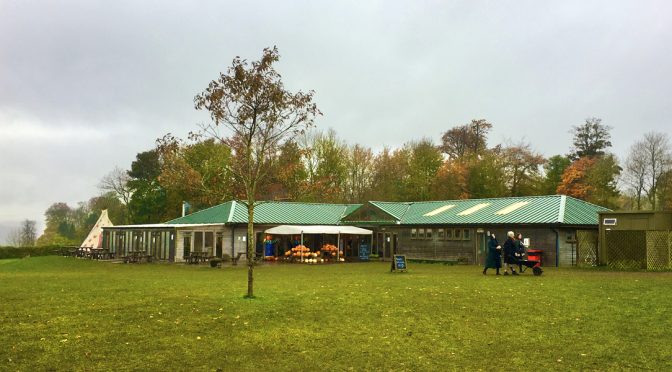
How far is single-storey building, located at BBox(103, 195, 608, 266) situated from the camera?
31.9 m

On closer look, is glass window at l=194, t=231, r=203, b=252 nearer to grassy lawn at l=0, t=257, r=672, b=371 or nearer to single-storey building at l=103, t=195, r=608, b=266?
single-storey building at l=103, t=195, r=608, b=266

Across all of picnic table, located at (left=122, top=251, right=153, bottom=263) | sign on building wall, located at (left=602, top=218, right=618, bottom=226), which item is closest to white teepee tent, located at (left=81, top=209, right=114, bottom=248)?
picnic table, located at (left=122, top=251, right=153, bottom=263)

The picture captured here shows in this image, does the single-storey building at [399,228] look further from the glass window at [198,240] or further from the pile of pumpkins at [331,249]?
the pile of pumpkins at [331,249]

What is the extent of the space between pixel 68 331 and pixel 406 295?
8.54 m

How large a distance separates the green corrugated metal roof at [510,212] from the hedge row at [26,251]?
3323 centimetres

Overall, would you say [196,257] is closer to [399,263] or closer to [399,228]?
[399,228]

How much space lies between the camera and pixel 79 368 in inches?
307

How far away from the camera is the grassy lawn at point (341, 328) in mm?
8227

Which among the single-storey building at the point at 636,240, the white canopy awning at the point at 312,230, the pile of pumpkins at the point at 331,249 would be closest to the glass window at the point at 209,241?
the white canopy awning at the point at 312,230

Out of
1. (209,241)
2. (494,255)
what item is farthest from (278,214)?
(494,255)

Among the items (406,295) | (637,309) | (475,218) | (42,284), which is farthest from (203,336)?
(475,218)

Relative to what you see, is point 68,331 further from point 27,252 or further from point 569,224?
point 27,252

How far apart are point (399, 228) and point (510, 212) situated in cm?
871

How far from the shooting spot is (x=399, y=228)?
133 feet
